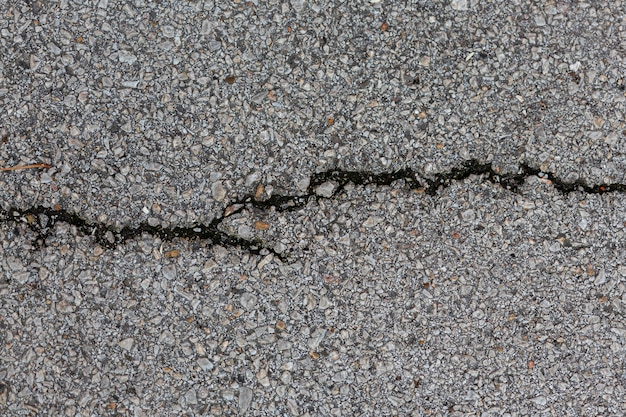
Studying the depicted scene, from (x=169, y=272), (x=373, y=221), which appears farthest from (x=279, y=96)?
(x=169, y=272)

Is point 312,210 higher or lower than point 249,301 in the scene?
higher

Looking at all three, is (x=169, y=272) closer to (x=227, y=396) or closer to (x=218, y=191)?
(x=218, y=191)

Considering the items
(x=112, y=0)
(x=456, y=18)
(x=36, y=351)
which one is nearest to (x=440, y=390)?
(x=456, y=18)

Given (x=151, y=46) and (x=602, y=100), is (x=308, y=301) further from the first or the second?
(x=602, y=100)

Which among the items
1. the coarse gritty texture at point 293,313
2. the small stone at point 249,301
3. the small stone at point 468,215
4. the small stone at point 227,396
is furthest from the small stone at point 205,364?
the small stone at point 468,215

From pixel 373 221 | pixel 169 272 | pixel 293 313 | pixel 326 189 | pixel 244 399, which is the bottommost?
pixel 244 399
